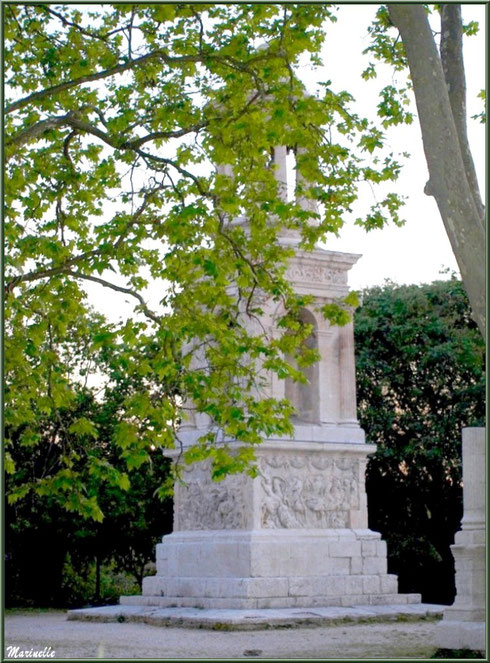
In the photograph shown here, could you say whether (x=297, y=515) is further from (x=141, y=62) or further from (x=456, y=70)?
(x=456, y=70)

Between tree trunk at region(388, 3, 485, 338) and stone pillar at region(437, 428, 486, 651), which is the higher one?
tree trunk at region(388, 3, 485, 338)

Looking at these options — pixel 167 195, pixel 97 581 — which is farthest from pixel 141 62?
pixel 97 581

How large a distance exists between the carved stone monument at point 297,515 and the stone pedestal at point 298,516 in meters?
0.02

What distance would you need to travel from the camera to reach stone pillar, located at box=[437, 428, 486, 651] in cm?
1225

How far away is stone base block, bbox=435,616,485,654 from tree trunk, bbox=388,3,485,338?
5.58 metres

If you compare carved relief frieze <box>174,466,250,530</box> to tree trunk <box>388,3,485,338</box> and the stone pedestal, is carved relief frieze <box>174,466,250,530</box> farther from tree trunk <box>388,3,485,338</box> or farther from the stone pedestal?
tree trunk <box>388,3,485,338</box>

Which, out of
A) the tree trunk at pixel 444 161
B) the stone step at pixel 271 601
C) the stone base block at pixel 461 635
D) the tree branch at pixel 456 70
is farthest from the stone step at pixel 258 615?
the tree trunk at pixel 444 161

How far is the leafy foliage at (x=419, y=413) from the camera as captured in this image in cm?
2352

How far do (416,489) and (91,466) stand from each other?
575 inches

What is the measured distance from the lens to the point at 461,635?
478 inches

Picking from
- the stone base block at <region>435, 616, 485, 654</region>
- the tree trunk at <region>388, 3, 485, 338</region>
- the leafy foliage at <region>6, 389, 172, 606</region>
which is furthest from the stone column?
the tree trunk at <region>388, 3, 485, 338</region>

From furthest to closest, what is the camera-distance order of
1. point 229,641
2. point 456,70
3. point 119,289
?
point 229,641 → point 119,289 → point 456,70

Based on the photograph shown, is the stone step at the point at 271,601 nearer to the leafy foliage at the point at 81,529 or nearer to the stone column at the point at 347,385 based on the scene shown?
the stone column at the point at 347,385

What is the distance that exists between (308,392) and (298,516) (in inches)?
80.8
